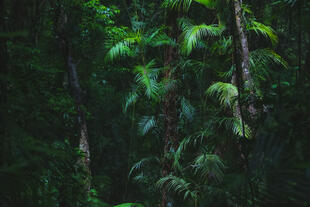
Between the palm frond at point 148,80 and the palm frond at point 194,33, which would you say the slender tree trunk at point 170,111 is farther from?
the palm frond at point 194,33

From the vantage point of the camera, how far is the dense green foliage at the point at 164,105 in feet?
3.24

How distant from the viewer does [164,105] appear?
3955 mm

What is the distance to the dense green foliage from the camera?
99 centimetres

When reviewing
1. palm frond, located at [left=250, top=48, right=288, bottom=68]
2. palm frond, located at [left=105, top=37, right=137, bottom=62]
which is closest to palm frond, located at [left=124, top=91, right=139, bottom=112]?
palm frond, located at [left=105, top=37, right=137, bottom=62]

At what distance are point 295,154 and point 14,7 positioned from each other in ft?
4.94

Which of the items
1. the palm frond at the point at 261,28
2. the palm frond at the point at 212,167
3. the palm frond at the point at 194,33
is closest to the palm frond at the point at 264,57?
the palm frond at the point at 261,28

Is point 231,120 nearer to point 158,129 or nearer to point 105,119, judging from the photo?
point 158,129

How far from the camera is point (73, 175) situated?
1956mm

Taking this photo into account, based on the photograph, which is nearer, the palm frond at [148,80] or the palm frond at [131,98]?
the palm frond at [148,80]

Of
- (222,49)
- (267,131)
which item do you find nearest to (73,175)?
(267,131)

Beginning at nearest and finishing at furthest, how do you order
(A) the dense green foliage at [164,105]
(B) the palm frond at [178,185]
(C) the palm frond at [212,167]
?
(A) the dense green foliage at [164,105] < (C) the palm frond at [212,167] < (B) the palm frond at [178,185]

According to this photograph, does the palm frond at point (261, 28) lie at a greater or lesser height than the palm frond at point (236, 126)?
greater

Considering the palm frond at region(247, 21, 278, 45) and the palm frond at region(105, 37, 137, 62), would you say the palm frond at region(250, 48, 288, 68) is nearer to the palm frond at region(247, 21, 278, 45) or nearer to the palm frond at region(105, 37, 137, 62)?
the palm frond at region(247, 21, 278, 45)

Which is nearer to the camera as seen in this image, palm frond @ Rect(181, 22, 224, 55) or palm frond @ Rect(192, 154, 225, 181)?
palm frond @ Rect(192, 154, 225, 181)
